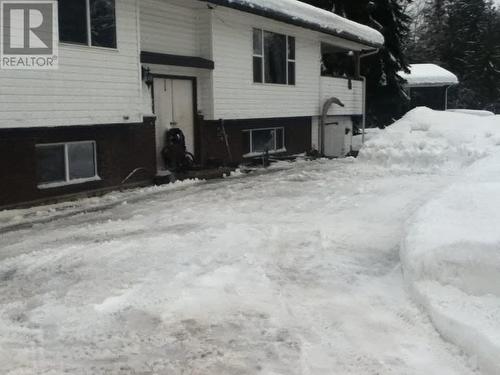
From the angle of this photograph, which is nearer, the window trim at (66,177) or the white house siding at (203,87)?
the window trim at (66,177)

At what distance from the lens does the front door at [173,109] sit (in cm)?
1223

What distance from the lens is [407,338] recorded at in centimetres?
389

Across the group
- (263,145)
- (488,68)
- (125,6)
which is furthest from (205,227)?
(488,68)

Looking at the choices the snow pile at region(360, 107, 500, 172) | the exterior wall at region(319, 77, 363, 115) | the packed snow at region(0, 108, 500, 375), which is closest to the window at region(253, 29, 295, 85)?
the exterior wall at region(319, 77, 363, 115)

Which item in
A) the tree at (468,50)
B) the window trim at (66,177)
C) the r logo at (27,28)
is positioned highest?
the tree at (468,50)

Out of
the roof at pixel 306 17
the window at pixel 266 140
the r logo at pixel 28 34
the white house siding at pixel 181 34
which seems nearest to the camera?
the r logo at pixel 28 34

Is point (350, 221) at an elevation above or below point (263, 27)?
below

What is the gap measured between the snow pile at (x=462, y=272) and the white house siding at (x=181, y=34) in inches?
317

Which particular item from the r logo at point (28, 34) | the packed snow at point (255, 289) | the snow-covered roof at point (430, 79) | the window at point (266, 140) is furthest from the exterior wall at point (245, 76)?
the snow-covered roof at point (430, 79)

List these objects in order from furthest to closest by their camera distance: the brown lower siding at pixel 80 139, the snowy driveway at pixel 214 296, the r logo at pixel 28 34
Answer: the brown lower siding at pixel 80 139, the r logo at pixel 28 34, the snowy driveway at pixel 214 296

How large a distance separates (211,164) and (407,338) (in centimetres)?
979

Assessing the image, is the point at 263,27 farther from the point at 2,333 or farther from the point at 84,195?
the point at 2,333

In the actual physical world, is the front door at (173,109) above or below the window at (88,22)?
below

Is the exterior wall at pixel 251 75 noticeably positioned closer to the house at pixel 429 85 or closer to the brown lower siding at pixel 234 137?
the brown lower siding at pixel 234 137
